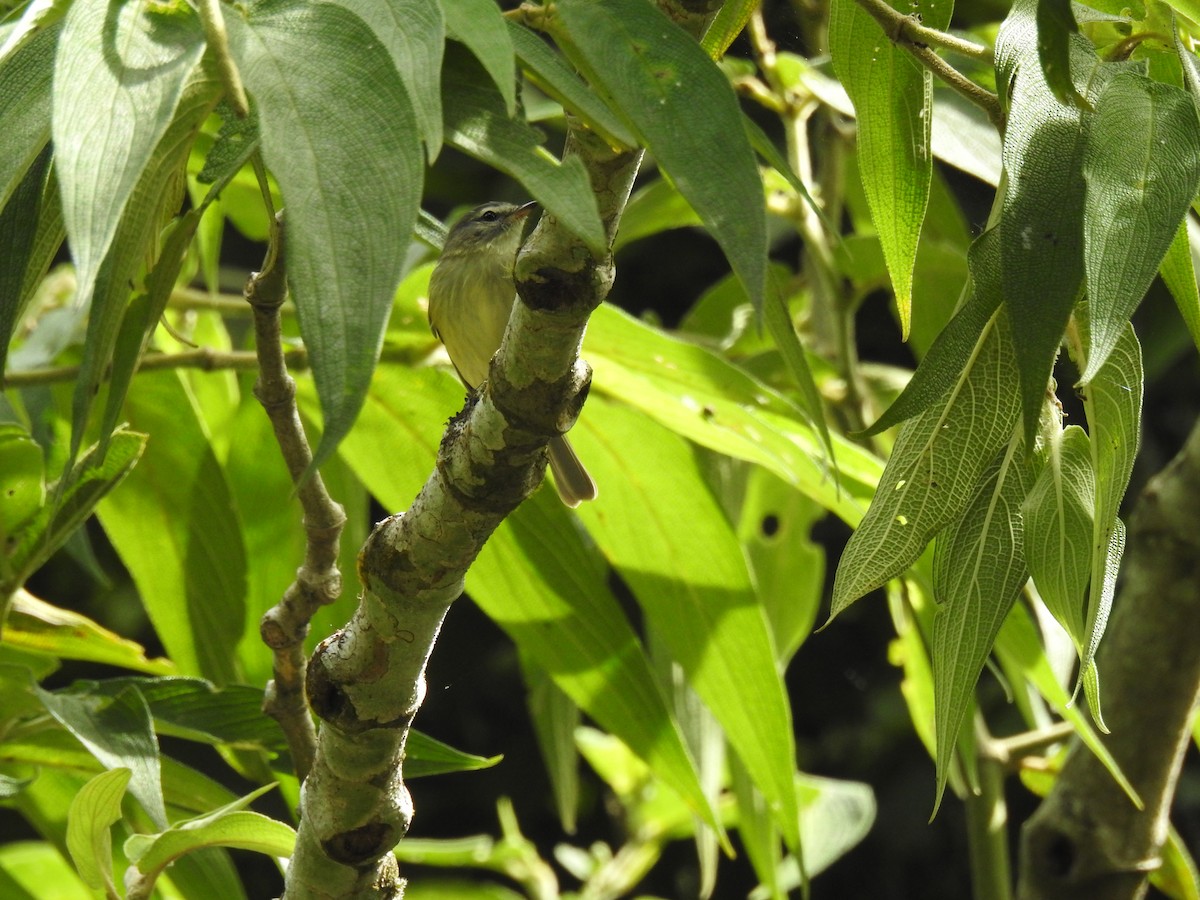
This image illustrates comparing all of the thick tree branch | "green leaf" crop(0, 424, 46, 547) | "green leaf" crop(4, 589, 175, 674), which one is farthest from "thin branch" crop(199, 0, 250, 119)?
the thick tree branch

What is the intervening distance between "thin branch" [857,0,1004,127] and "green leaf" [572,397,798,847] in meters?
0.77

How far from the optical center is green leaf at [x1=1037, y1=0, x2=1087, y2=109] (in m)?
0.55

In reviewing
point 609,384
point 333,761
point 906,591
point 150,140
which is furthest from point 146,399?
point 150,140

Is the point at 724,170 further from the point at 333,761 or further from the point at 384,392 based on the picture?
the point at 384,392

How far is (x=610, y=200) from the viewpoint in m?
0.68

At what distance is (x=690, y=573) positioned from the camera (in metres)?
1.45

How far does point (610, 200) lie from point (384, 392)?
0.80 m

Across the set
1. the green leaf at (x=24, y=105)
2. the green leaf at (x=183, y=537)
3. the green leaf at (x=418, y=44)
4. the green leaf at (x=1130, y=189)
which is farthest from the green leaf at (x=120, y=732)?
the green leaf at (x=1130, y=189)

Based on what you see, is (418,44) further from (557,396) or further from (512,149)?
(557,396)

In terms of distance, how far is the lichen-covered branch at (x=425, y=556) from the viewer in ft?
2.29

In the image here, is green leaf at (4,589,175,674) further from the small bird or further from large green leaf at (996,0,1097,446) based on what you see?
large green leaf at (996,0,1097,446)

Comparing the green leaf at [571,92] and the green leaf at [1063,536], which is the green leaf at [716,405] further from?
the green leaf at [571,92]

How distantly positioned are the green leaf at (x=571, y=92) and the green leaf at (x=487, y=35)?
1.1 inches

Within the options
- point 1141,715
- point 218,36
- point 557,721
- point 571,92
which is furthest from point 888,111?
point 557,721
